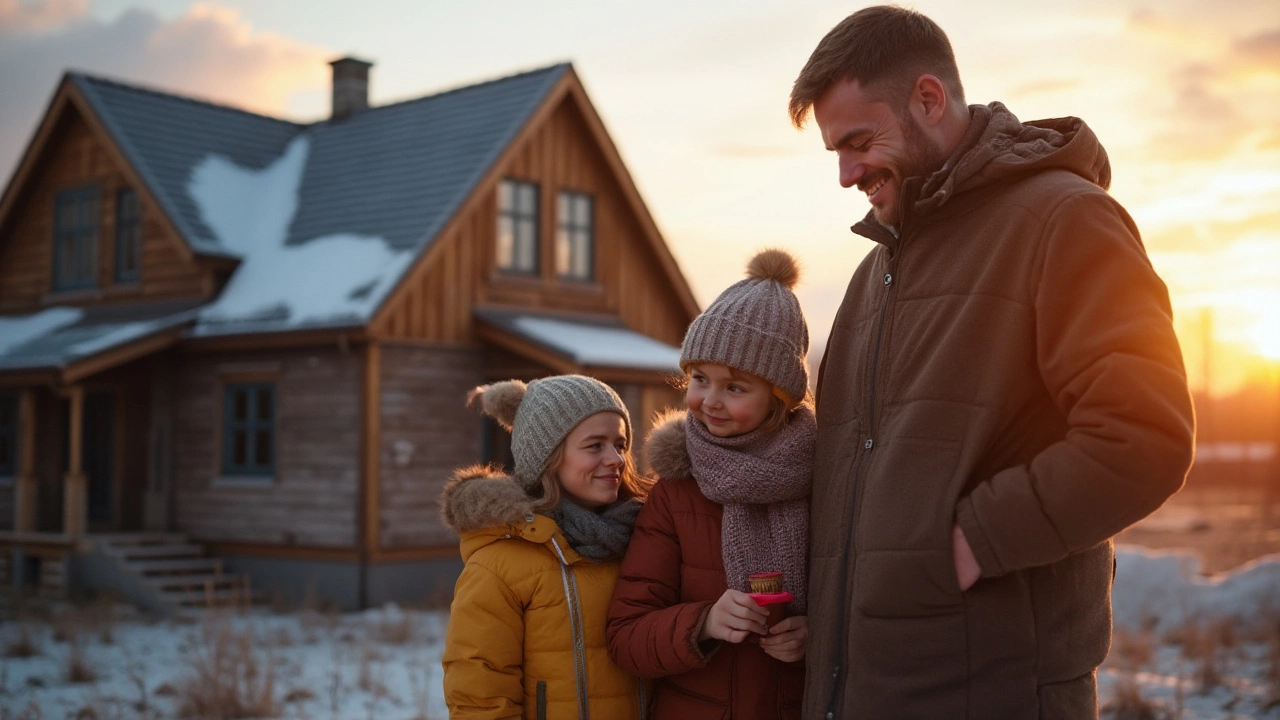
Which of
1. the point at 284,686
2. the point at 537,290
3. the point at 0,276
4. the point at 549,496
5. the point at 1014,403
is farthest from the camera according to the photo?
the point at 0,276

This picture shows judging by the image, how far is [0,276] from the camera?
763 inches

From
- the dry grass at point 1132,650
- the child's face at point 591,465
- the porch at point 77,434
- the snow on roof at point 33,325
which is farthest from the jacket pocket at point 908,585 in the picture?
the snow on roof at point 33,325

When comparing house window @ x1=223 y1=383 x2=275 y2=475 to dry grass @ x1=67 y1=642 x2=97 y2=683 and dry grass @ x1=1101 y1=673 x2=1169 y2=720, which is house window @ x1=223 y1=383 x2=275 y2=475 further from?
dry grass @ x1=1101 y1=673 x2=1169 y2=720

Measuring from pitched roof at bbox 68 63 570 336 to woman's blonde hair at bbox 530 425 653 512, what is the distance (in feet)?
33.9

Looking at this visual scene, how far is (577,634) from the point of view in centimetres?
359

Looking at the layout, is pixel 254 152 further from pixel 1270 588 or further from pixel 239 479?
pixel 1270 588

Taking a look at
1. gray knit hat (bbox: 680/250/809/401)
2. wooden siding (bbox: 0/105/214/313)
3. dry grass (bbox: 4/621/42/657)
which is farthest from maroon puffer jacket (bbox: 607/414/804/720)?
wooden siding (bbox: 0/105/214/313)

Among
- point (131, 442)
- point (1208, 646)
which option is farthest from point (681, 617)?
point (131, 442)

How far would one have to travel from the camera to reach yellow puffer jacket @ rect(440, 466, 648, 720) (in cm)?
352

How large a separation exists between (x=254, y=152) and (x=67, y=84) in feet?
8.85

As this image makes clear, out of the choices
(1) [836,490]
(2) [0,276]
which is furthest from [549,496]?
(2) [0,276]

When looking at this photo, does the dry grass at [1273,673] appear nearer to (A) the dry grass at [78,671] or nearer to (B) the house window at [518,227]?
(A) the dry grass at [78,671]

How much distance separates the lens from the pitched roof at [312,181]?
1516cm

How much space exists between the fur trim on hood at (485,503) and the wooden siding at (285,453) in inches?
433
